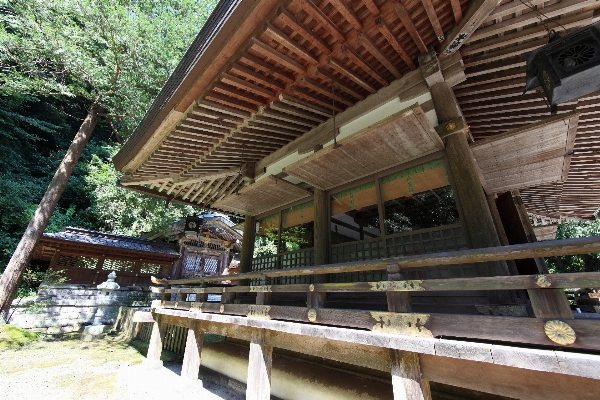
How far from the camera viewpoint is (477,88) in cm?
469

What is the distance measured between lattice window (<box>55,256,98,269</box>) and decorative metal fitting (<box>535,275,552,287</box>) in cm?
2058

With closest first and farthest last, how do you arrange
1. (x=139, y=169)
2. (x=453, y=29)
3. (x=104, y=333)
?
1. (x=453, y=29)
2. (x=139, y=169)
3. (x=104, y=333)

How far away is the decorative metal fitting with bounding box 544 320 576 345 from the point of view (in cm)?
162

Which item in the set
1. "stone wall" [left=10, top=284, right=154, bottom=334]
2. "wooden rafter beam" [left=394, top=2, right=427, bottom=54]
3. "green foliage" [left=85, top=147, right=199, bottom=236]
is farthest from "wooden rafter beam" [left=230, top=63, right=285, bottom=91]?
"green foliage" [left=85, top=147, right=199, bottom=236]

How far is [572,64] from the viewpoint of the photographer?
263cm

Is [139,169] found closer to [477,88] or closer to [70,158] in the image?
[477,88]

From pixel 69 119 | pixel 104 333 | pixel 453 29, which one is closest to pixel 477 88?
pixel 453 29

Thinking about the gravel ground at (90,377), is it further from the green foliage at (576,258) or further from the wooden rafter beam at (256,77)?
the green foliage at (576,258)

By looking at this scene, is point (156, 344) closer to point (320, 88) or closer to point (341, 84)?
point (320, 88)

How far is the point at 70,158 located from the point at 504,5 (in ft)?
53.2

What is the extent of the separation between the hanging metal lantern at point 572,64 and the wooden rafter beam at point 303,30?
2.43m

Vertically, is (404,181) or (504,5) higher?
(504,5)

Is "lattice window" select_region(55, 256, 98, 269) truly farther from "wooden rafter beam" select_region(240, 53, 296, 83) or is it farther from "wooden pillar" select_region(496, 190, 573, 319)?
"wooden pillar" select_region(496, 190, 573, 319)

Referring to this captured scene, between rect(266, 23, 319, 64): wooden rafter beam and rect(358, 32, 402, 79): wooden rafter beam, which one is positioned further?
rect(358, 32, 402, 79): wooden rafter beam
